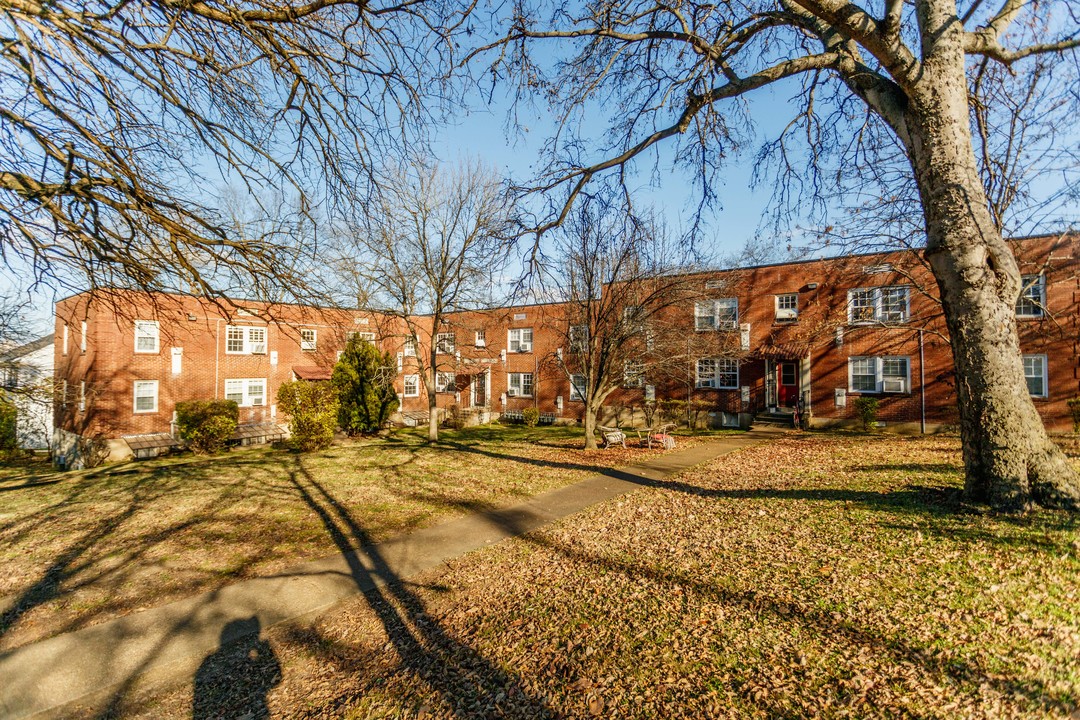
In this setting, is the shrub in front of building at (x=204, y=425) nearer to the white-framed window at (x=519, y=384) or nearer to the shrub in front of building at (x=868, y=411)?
the white-framed window at (x=519, y=384)

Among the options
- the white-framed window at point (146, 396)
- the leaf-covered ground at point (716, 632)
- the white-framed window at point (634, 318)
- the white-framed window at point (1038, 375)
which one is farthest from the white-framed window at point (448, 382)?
the white-framed window at point (1038, 375)

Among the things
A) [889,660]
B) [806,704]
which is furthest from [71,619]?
[889,660]

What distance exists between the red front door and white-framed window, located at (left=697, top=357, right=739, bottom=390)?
87.9 inches

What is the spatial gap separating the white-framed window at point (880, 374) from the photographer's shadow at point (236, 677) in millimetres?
23698

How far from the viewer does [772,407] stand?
22859 mm

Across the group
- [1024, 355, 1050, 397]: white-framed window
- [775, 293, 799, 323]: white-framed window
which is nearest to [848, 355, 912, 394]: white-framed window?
[775, 293, 799, 323]: white-framed window

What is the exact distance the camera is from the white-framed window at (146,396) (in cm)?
2128

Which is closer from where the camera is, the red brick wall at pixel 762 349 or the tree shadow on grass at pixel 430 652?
the tree shadow on grass at pixel 430 652

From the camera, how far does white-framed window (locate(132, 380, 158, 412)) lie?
21.3m

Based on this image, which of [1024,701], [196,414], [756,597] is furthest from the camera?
[196,414]

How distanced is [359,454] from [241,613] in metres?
11.6

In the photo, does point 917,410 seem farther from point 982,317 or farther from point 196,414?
point 196,414

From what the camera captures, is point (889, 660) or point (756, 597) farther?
point (756, 597)

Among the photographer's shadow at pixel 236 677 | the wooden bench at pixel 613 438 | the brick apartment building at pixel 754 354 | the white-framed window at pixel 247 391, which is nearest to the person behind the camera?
the photographer's shadow at pixel 236 677
